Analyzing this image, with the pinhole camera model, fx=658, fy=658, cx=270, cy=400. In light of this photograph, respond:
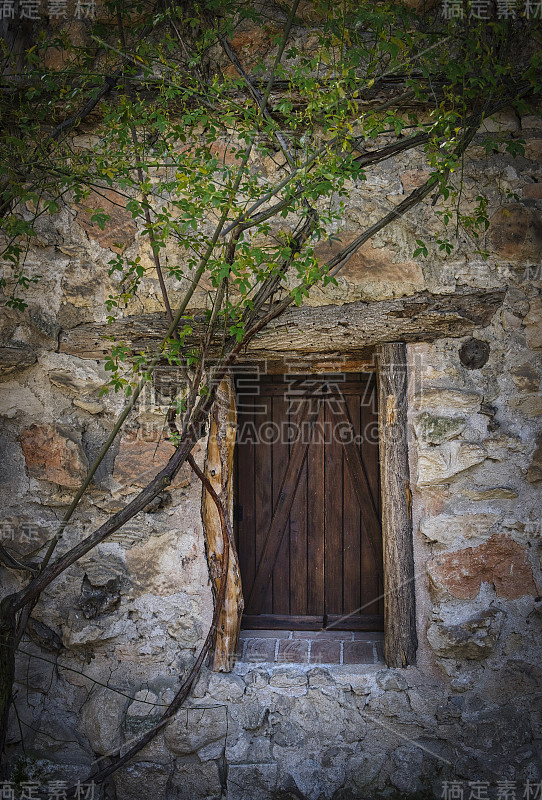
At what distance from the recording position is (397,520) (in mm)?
2746

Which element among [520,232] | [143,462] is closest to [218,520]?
[143,462]

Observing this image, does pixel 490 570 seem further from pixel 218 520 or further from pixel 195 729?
pixel 195 729

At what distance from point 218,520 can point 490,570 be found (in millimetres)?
1140

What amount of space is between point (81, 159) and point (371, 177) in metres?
1.19

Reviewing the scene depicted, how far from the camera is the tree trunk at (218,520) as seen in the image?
9.11ft

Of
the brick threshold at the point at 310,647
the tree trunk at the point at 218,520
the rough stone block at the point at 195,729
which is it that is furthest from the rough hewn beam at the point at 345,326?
the rough stone block at the point at 195,729

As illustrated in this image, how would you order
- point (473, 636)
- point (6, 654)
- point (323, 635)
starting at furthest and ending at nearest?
→ point (323, 635), point (473, 636), point (6, 654)

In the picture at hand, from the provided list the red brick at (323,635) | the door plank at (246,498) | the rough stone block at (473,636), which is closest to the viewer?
the rough stone block at (473,636)

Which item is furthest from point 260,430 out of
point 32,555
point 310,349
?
point 32,555

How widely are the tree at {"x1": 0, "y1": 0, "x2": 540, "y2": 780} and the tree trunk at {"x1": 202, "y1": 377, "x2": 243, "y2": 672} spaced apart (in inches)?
2.1

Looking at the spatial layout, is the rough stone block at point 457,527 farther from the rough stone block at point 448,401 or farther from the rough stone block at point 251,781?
the rough stone block at point 251,781

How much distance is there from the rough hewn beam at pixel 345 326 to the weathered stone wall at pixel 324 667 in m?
0.04

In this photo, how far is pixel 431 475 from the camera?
106 inches

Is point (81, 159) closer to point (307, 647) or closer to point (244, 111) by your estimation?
point (244, 111)
